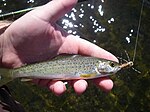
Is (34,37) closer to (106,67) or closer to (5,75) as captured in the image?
(5,75)

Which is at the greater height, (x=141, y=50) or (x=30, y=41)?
(x=30, y=41)

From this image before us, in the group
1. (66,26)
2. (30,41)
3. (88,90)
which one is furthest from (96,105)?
(30,41)

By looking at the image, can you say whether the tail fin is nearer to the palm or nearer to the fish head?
the palm

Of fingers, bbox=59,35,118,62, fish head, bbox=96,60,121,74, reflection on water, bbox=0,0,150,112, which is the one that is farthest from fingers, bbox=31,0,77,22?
reflection on water, bbox=0,0,150,112

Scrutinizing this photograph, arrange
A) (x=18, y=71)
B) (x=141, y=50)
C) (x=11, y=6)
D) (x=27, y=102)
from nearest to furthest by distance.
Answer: (x=18, y=71) < (x=27, y=102) < (x=141, y=50) < (x=11, y=6)

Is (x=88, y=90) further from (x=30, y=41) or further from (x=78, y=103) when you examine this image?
(x=30, y=41)

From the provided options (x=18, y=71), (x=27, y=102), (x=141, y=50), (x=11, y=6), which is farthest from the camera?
(x=11, y=6)

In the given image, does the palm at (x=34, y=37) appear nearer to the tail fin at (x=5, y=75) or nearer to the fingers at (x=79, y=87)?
the tail fin at (x=5, y=75)
